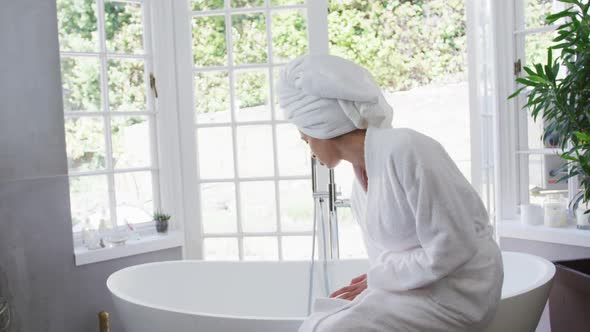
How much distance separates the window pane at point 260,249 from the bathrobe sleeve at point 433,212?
6.97 ft

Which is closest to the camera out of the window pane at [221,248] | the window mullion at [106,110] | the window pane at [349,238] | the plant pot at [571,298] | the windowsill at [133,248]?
the plant pot at [571,298]

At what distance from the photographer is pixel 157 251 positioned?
130 inches

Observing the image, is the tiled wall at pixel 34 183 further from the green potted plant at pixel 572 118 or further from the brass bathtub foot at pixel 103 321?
the green potted plant at pixel 572 118

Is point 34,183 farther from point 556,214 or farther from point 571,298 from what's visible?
point 556,214

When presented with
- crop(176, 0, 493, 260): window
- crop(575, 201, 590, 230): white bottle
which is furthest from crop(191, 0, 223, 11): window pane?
crop(575, 201, 590, 230): white bottle

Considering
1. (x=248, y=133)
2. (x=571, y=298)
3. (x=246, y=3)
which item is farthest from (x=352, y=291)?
(x=246, y=3)

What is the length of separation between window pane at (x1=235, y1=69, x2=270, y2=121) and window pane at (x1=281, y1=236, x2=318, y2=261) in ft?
2.49

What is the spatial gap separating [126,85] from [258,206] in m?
1.07

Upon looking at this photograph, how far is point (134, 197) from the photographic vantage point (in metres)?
3.38

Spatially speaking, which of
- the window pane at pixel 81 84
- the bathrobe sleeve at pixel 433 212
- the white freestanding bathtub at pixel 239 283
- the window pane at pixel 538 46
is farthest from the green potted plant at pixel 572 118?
the window pane at pixel 81 84

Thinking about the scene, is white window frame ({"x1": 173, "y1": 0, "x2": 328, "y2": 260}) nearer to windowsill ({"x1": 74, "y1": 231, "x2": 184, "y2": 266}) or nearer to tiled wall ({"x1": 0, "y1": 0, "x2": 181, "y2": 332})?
windowsill ({"x1": 74, "y1": 231, "x2": 184, "y2": 266})

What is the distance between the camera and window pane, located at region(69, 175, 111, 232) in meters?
3.15

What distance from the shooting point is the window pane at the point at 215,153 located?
3.52 m

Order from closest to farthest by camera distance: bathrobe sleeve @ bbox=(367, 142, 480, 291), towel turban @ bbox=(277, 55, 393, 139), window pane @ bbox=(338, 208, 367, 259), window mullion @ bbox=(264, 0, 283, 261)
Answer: bathrobe sleeve @ bbox=(367, 142, 480, 291) → towel turban @ bbox=(277, 55, 393, 139) → window mullion @ bbox=(264, 0, 283, 261) → window pane @ bbox=(338, 208, 367, 259)
